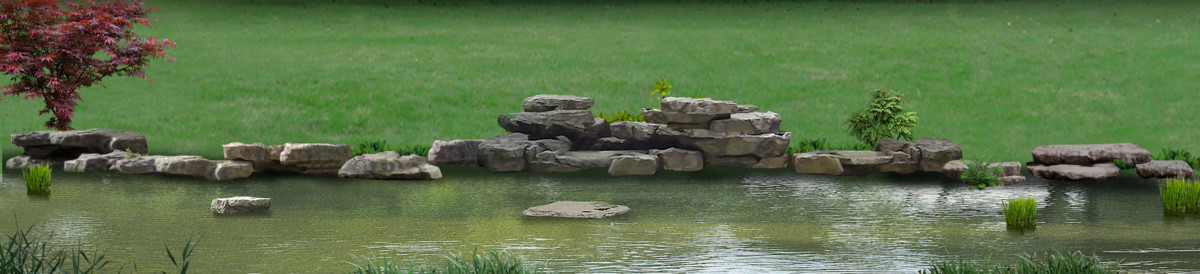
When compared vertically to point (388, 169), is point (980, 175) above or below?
above

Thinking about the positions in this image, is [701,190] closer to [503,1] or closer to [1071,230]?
[1071,230]

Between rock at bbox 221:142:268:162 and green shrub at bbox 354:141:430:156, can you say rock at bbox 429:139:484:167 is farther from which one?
rock at bbox 221:142:268:162

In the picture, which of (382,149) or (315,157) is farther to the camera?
(382,149)

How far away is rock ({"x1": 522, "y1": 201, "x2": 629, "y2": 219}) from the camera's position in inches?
520

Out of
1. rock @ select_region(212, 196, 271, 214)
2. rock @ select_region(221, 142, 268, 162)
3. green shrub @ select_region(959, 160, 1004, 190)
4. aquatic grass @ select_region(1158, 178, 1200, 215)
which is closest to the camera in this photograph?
aquatic grass @ select_region(1158, 178, 1200, 215)

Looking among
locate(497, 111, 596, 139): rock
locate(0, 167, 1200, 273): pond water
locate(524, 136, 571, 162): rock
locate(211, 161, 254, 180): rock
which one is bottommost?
locate(0, 167, 1200, 273): pond water

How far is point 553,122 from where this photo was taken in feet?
65.1

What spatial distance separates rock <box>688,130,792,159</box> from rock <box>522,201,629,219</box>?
5.40 m

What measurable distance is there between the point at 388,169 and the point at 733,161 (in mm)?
5985

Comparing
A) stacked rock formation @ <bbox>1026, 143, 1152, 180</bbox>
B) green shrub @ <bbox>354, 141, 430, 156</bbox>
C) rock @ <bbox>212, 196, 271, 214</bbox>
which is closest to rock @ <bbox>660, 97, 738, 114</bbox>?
green shrub @ <bbox>354, 141, 430, 156</bbox>

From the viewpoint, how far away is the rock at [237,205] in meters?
13.5

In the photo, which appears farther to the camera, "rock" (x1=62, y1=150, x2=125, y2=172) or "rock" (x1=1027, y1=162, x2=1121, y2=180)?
"rock" (x1=62, y1=150, x2=125, y2=172)

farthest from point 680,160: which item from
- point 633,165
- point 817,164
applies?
point 817,164

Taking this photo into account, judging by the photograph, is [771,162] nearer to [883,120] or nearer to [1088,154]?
[883,120]
